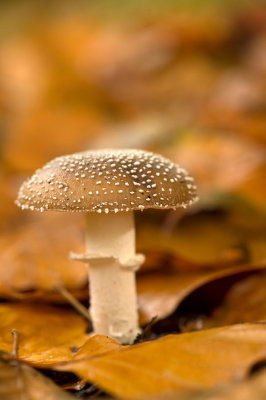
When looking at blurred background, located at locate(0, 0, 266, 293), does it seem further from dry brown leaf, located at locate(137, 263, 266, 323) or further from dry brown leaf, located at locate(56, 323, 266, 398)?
dry brown leaf, located at locate(56, 323, 266, 398)

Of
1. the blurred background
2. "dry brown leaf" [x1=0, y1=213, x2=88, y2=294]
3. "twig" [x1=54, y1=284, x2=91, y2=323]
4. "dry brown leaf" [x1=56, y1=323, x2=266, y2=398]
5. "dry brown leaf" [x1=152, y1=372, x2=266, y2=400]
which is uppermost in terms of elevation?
the blurred background

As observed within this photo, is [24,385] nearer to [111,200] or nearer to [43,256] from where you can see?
[111,200]

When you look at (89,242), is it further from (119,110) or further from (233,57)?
(233,57)

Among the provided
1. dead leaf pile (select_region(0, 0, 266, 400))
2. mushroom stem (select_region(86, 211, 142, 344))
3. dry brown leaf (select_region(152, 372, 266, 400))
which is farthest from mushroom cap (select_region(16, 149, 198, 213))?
dry brown leaf (select_region(152, 372, 266, 400))

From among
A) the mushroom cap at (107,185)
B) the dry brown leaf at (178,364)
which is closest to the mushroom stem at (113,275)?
the mushroom cap at (107,185)

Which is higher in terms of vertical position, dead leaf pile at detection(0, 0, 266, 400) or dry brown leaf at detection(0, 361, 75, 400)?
dead leaf pile at detection(0, 0, 266, 400)

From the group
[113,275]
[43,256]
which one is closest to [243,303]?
[113,275]

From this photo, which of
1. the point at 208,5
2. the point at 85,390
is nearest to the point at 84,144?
the point at 85,390
